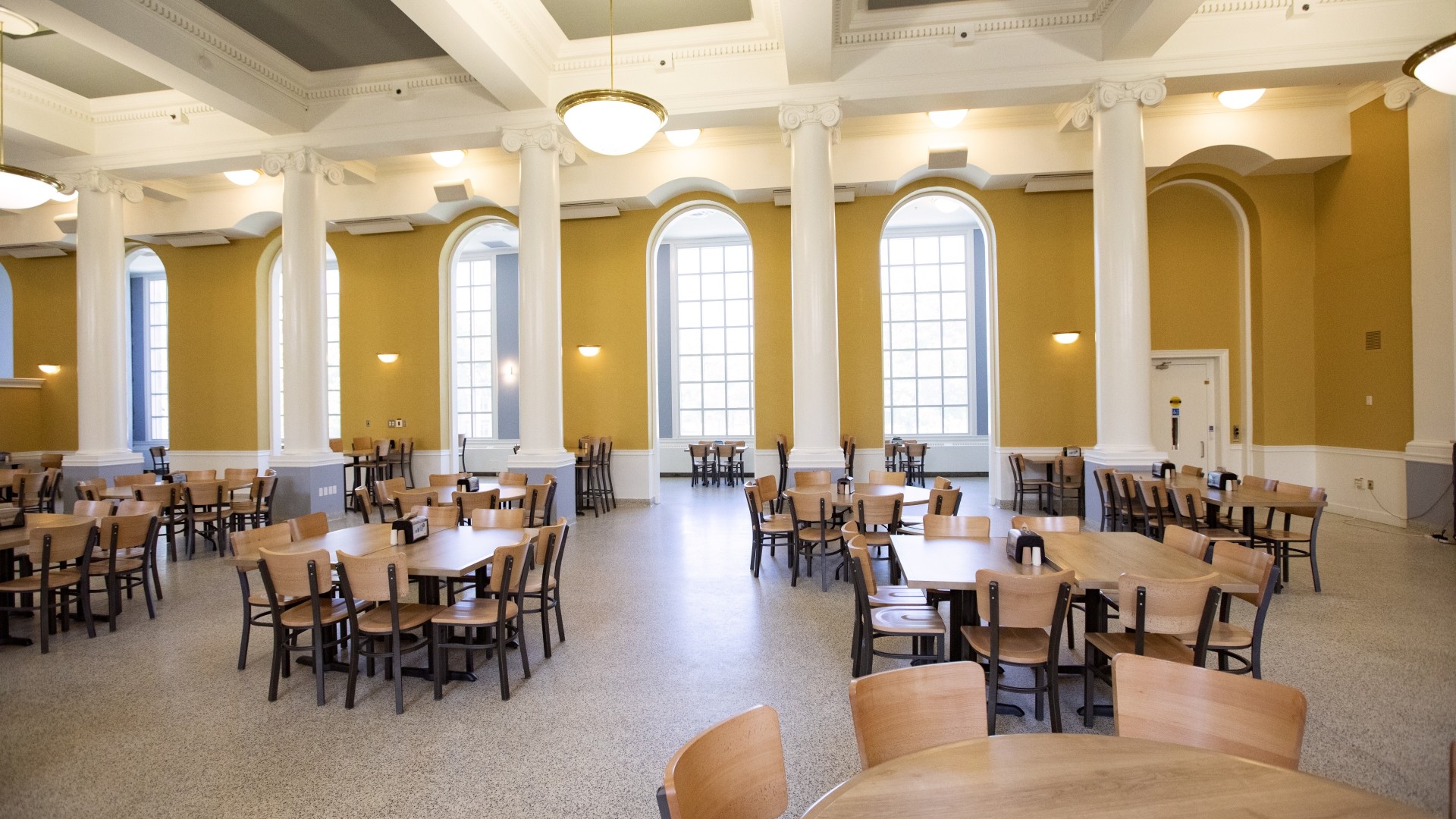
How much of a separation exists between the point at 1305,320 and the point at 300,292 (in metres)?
12.5

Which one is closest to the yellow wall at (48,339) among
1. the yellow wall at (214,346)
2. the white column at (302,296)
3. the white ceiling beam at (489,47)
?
the yellow wall at (214,346)

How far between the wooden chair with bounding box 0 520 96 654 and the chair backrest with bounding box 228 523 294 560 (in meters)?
1.21

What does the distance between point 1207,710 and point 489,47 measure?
22.6ft

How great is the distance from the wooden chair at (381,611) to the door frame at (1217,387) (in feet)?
30.5

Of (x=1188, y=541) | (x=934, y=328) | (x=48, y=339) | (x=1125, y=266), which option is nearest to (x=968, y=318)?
(x=934, y=328)

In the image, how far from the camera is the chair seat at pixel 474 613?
325cm

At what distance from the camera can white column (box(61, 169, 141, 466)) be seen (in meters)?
8.52

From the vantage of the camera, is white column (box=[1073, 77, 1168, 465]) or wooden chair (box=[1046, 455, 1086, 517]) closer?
white column (box=[1073, 77, 1168, 465])

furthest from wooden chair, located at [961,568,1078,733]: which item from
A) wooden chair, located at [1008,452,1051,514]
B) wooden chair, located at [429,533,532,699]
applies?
wooden chair, located at [1008,452,1051,514]

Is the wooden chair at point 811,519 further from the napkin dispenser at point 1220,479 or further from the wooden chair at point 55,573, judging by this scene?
the wooden chair at point 55,573

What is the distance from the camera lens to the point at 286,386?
26.0 feet

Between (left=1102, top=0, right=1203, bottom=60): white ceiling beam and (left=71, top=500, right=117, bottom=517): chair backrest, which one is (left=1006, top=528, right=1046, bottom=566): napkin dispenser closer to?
(left=1102, top=0, right=1203, bottom=60): white ceiling beam

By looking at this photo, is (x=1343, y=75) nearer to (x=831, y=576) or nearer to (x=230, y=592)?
(x=831, y=576)

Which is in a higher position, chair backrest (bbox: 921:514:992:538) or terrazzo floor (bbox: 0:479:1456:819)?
chair backrest (bbox: 921:514:992:538)
